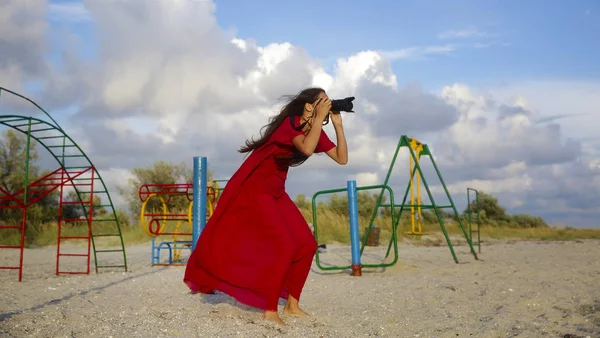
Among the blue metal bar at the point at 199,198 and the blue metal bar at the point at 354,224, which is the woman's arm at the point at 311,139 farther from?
the blue metal bar at the point at 354,224

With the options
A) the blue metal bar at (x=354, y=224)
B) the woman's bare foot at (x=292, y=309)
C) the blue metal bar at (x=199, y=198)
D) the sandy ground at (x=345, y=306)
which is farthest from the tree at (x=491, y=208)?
the woman's bare foot at (x=292, y=309)

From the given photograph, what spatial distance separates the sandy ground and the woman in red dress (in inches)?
10.7

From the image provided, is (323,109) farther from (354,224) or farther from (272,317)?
(354,224)

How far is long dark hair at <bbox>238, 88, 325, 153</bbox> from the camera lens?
14.4 feet

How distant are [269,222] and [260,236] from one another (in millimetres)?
131

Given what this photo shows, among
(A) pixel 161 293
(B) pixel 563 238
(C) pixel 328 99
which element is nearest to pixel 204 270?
(C) pixel 328 99

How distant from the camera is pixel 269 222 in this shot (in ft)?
14.0

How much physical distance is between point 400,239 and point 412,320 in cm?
1261

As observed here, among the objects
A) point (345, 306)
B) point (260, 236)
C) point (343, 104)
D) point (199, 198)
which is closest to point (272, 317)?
point (260, 236)

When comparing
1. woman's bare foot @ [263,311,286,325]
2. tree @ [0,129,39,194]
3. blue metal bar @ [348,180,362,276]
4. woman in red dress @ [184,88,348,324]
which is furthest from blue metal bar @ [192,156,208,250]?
tree @ [0,129,39,194]

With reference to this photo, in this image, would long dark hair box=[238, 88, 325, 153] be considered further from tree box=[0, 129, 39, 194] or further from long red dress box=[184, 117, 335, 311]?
tree box=[0, 129, 39, 194]

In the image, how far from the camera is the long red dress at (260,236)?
422cm

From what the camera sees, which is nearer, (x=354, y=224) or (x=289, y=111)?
(x=289, y=111)

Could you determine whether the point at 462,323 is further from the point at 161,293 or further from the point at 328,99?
the point at 161,293
